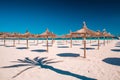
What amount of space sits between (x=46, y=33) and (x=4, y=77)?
29.1 feet

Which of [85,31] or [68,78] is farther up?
[85,31]

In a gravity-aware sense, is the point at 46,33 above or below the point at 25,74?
above

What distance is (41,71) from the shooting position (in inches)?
247

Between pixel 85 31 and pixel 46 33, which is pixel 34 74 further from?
pixel 46 33

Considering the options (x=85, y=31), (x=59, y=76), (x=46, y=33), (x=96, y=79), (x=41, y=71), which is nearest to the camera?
(x=96, y=79)

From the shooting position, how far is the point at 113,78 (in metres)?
5.22

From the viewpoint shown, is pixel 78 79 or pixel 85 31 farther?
pixel 85 31

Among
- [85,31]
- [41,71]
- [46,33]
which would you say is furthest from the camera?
[46,33]

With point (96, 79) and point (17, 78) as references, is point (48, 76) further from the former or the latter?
point (96, 79)

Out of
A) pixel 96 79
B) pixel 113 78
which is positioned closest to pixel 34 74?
pixel 96 79

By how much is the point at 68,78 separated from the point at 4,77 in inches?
99.6

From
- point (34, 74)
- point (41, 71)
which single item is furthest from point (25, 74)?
point (41, 71)

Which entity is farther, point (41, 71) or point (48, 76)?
point (41, 71)

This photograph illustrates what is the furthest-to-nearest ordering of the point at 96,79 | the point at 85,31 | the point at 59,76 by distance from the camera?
the point at 85,31 < the point at 59,76 < the point at 96,79
